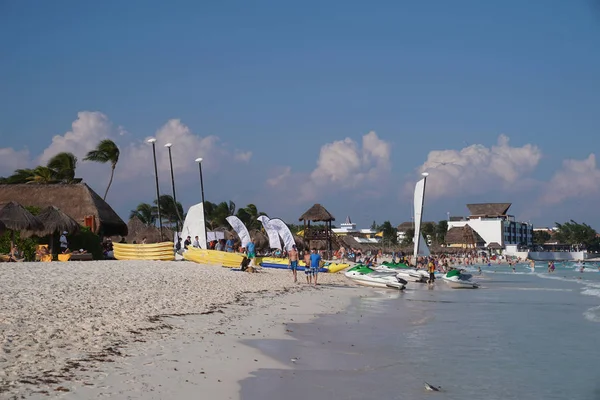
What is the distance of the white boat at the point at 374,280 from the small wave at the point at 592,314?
27.4 feet

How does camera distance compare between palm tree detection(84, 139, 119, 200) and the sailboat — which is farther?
palm tree detection(84, 139, 119, 200)

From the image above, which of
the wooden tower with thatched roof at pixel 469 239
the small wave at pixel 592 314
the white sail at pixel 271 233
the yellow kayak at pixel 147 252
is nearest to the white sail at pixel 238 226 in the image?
the white sail at pixel 271 233

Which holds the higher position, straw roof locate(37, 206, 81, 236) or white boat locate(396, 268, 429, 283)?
straw roof locate(37, 206, 81, 236)

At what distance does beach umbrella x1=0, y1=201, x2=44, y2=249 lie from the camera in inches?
896

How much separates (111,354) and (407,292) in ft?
67.4

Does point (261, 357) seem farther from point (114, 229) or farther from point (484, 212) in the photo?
point (484, 212)

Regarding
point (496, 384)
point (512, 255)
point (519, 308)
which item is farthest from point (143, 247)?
point (512, 255)

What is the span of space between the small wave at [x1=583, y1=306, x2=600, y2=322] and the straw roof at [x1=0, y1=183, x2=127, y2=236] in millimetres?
22716

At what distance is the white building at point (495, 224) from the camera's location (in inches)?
5030

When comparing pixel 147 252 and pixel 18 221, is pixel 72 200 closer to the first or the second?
pixel 147 252

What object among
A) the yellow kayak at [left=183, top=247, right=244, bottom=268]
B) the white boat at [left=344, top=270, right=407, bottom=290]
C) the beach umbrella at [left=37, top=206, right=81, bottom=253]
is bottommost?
the white boat at [left=344, top=270, right=407, bottom=290]

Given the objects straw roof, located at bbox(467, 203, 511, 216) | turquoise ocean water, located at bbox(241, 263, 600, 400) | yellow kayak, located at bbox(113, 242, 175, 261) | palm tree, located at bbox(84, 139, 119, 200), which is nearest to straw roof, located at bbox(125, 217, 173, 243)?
palm tree, located at bbox(84, 139, 119, 200)

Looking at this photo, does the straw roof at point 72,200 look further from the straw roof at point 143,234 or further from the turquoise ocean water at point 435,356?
the turquoise ocean water at point 435,356

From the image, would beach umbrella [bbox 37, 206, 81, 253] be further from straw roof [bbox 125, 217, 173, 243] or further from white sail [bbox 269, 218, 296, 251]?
straw roof [bbox 125, 217, 173, 243]
